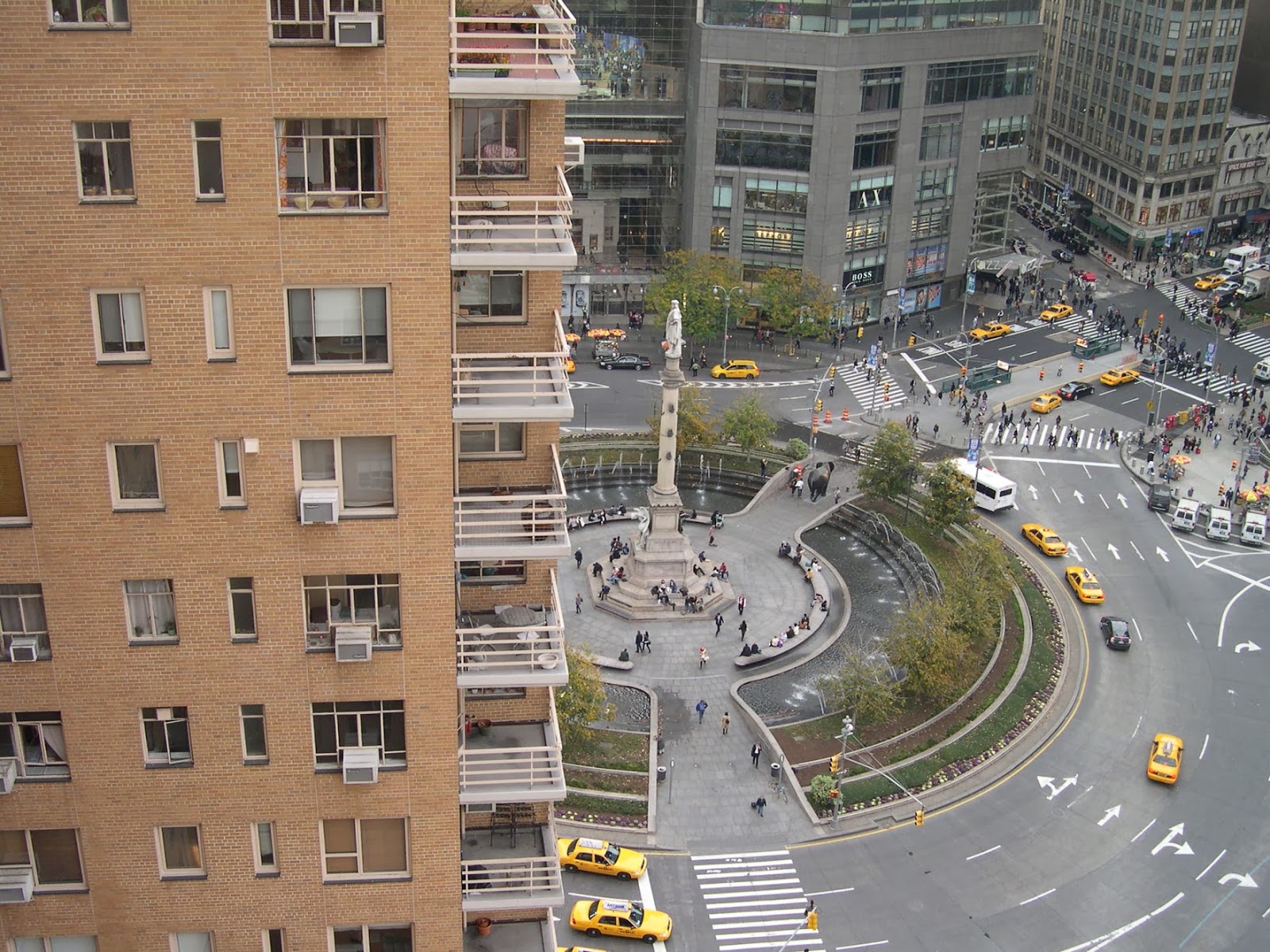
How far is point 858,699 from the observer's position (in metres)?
78.6

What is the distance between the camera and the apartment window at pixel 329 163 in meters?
24.7

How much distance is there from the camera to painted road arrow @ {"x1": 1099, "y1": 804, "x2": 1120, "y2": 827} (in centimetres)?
7475

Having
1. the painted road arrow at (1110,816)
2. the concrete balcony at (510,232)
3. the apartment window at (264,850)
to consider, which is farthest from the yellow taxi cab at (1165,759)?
the apartment window at (264,850)

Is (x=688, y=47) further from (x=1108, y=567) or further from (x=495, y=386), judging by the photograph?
(x=495, y=386)

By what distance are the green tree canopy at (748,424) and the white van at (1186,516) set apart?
3090 centimetres

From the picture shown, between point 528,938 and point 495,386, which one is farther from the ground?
point 495,386

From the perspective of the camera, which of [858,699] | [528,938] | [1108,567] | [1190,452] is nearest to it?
[528,938]

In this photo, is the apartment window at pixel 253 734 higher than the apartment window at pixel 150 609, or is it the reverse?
the apartment window at pixel 150 609

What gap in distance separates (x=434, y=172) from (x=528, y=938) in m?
19.4

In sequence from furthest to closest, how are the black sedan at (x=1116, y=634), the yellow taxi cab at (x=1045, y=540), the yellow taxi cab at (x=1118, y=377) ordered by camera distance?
the yellow taxi cab at (x=1118, y=377), the yellow taxi cab at (x=1045, y=540), the black sedan at (x=1116, y=634)

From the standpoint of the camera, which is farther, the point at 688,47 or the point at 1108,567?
the point at 688,47

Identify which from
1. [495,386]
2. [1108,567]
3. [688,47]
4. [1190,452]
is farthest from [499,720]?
[688,47]

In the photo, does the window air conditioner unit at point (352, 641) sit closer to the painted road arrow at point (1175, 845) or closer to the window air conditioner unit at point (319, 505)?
the window air conditioner unit at point (319, 505)

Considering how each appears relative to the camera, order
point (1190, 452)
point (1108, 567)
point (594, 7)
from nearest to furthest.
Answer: point (1108, 567)
point (1190, 452)
point (594, 7)
